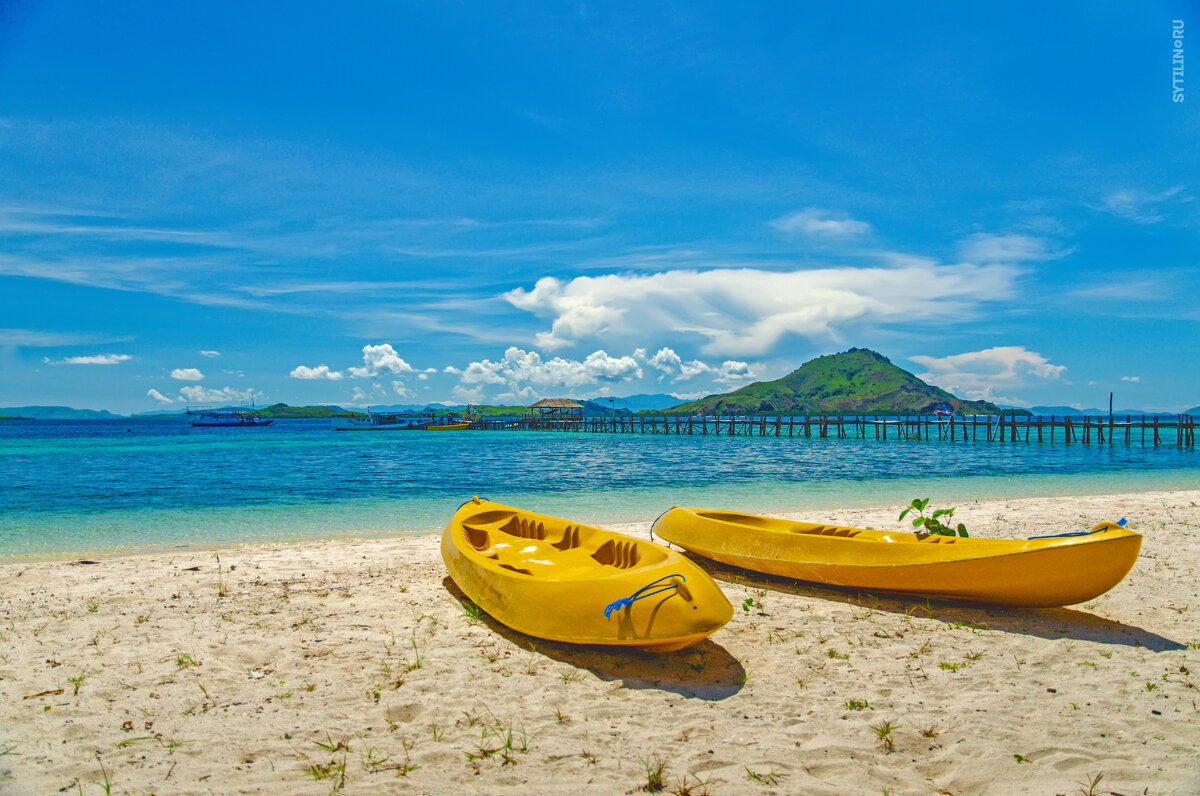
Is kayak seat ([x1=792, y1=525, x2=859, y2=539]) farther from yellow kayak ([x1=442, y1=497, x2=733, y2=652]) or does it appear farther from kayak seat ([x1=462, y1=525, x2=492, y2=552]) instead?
kayak seat ([x1=462, y1=525, x2=492, y2=552])

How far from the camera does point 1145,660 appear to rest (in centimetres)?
475

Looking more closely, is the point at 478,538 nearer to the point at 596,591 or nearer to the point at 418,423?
the point at 596,591

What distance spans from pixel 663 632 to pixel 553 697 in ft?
2.89

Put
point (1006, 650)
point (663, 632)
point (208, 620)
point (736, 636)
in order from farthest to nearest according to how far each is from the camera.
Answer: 1. point (208, 620)
2. point (736, 636)
3. point (1006, 650)
4. point (663, 632)

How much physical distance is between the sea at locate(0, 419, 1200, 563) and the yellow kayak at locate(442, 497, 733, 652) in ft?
20.0

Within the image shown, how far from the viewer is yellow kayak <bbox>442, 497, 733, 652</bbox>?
4414 mm

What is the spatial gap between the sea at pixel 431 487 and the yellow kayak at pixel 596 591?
610cm

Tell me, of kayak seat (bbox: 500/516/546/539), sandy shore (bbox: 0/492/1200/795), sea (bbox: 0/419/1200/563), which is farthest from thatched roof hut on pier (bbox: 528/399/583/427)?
sandy shore (bbox: 0/492/1200/795)

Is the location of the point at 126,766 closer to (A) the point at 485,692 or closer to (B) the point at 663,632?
(A) the point at 485,692

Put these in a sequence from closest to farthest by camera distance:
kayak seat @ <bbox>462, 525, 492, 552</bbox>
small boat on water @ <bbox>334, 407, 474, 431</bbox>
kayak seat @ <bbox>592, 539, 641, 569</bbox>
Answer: kayak seat @ <bbox>592, 539, 641, 569</bbox> < kayak seat @ <bbox>462, 525, 492, 552</bbox> < small boat on water @ <bbox>334, 407, 474, 431</bbox>

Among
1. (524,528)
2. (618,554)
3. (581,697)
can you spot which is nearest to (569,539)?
(524,528)

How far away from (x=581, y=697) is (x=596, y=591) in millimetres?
748

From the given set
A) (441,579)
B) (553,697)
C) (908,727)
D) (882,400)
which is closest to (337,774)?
(553,697)

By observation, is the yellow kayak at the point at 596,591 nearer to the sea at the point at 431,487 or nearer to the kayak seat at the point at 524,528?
the kayak seat at the point at 524,528
